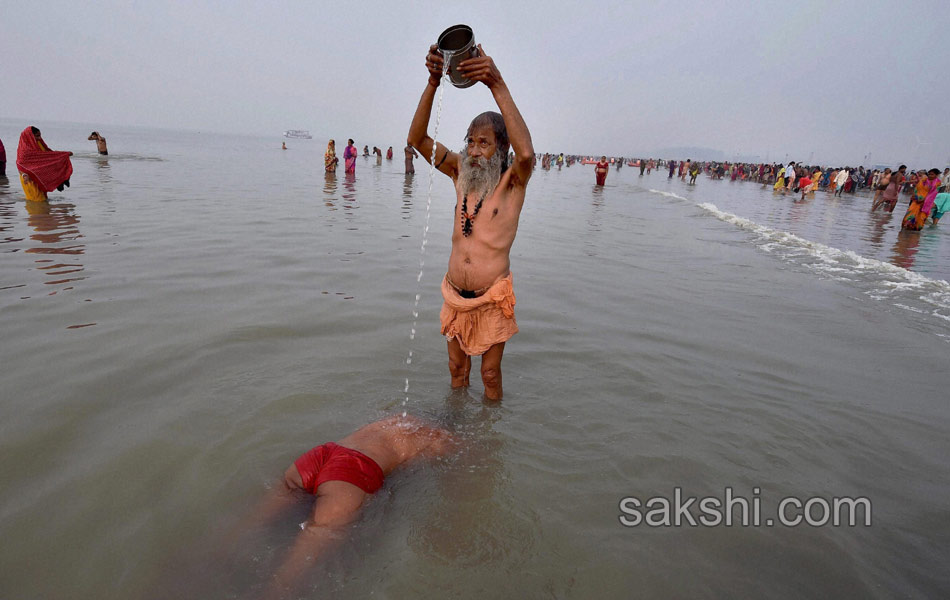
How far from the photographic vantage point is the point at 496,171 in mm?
2957

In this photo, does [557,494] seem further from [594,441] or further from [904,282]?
[904,282]

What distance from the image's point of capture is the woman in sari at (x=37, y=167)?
9867 millimetres

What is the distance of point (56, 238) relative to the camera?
268 inches

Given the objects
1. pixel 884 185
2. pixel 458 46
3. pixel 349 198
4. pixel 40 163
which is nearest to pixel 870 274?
pixel 458 46

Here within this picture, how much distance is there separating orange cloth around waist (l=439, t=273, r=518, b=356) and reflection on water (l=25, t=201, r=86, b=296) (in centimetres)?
421

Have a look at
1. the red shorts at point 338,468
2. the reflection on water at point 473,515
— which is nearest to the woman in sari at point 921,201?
the reflection on water at point 473,515

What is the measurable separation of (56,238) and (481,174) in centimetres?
711

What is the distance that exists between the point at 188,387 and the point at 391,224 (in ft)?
23.6

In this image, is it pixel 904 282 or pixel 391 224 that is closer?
pixel 904 282

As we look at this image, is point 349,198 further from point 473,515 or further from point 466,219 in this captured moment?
point 473,515

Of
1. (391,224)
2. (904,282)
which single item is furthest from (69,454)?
(904,282)

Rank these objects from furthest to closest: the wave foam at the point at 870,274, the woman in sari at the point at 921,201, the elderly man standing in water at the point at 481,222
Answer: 1. the woman in sari at the point at 921,201
2. the wave foam at the point at 870,274
3. the elderly man standing in water at the point at 481,222

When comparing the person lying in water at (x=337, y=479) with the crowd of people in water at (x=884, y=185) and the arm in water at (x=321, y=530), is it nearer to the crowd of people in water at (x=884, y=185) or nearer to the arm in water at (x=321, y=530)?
the arm in water at (x=321, y=530)

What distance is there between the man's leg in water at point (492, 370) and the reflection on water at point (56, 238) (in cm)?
441
